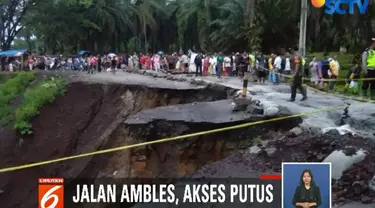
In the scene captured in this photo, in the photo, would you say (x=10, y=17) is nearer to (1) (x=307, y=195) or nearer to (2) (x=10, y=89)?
(2) (x=10, y=89)

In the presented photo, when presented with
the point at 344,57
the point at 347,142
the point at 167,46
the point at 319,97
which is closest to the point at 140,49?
the point at 167,46

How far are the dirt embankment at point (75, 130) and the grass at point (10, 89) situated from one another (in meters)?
2.07

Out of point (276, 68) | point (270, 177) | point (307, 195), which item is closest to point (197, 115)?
point (270, 177)

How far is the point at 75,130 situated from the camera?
22516 mm

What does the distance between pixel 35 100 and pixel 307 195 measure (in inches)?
804

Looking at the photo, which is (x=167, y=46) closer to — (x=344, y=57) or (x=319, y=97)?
(x=344, y=57)

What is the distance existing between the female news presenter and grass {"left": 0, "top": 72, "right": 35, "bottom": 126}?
20.0 metres

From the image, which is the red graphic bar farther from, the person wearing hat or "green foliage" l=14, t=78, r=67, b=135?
"green foliage" l=14, t=78, r=67, b=135

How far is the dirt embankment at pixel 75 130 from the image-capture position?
1880 centimetres

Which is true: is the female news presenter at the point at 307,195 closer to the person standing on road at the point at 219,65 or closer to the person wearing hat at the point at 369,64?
the person wearing hat at the point at 369,64

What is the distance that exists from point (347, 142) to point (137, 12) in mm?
50211

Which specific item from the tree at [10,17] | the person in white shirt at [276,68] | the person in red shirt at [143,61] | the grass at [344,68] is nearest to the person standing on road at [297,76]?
the grass at [344,68]

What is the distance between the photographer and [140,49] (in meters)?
64.2

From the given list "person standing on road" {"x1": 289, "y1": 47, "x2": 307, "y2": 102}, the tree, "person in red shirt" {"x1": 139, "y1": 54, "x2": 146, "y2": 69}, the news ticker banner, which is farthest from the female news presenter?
the tree
